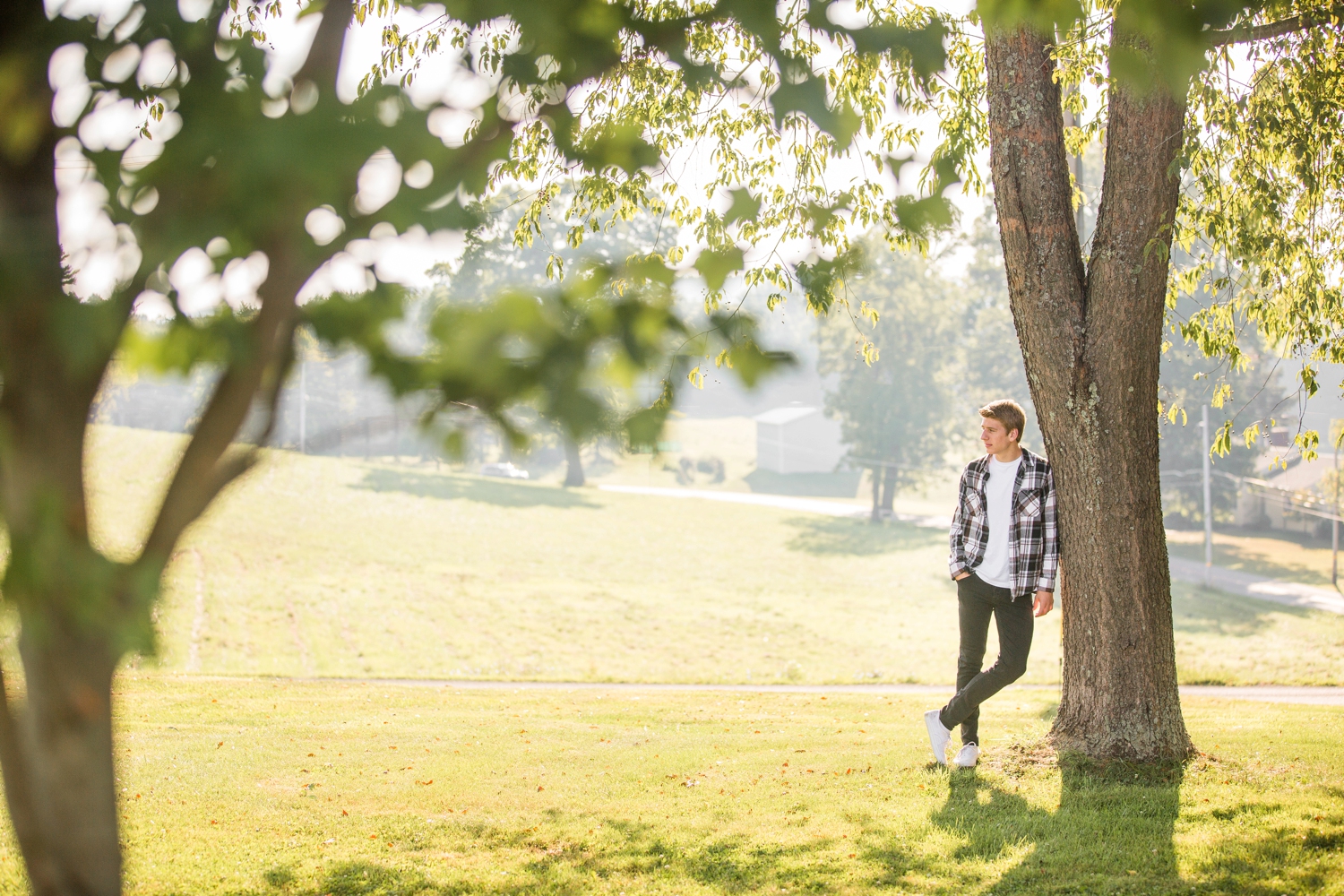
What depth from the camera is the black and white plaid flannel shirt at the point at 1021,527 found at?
19.2 feet

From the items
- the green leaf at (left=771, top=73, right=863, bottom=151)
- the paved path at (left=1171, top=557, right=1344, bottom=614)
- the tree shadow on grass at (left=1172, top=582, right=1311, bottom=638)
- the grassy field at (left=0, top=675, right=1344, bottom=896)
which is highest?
the green leaf at (left=771, top=73, right=863, bottom=151)

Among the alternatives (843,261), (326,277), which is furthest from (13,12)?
(843,261)

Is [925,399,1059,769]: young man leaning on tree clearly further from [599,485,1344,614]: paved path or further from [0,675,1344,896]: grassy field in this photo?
[599,485,1344,614]: paved path

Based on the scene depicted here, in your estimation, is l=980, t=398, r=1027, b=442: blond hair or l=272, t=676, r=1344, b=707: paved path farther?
l=272, t=676, r=1344, b=707: paved path

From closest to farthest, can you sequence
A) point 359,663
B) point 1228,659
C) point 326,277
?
point 326,277 < point 359,663 < point 1228,659

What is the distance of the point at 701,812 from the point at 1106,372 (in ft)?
11.3

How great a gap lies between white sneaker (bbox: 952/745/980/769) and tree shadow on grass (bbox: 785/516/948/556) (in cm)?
2878

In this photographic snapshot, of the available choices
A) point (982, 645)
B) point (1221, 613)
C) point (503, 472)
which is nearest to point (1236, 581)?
point (1221, 613)

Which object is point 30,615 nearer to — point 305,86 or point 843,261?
point 305,86

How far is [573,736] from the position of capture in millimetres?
8219

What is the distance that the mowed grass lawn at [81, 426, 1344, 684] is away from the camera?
758 inches

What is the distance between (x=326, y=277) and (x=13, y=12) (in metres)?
0.71

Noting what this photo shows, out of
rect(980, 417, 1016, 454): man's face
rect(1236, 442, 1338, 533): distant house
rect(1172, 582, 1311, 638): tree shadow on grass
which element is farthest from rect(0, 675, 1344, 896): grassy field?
rect(1236, 442, 1338, 533): distant house

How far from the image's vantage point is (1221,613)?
1032 inches
